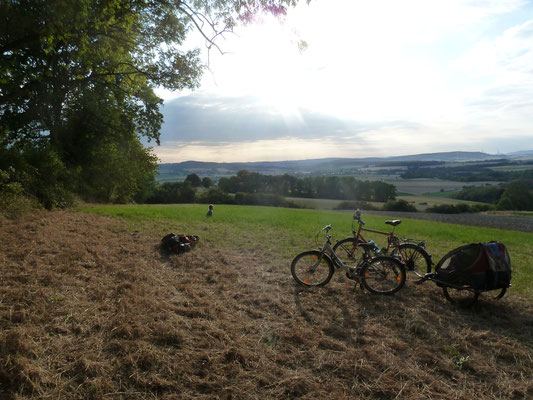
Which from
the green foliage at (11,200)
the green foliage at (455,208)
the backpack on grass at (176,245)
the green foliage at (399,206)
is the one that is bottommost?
the green foliage at (455,208)

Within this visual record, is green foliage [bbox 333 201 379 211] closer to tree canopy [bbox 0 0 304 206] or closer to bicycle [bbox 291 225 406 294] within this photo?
tree canopy [bbox 0 0 304 206]

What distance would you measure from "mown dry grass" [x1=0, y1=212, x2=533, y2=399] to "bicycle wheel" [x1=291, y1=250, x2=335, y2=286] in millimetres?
239

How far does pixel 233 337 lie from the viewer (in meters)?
4.03

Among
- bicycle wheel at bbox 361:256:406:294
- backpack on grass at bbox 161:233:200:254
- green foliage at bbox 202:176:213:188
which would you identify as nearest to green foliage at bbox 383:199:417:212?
green foliage at bbox 202:176:213:188

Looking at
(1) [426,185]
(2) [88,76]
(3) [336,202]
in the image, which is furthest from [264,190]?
(1) [426,185]

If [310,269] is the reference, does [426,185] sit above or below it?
below

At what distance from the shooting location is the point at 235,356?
3574mm

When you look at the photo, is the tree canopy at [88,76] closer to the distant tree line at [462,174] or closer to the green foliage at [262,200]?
A: the green foliage at [262,200]

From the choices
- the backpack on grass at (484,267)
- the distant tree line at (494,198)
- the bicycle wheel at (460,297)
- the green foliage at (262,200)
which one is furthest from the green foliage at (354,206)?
the backpack on grass at (484,267)

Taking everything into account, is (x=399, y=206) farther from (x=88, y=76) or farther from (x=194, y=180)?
(x=88, y=76)

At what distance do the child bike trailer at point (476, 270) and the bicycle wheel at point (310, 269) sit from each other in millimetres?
2053

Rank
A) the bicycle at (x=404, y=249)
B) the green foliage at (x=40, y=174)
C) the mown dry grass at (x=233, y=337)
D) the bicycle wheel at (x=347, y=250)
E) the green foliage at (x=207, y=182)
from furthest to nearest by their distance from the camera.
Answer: the green foliage at (x=207, y=182) → the green foliage at (x=40, y=174) → the bicycle wheel at (x=347, y=250) → the bicycle at (x=404, y=249) → the mown dry grass at (x=233, y=337)

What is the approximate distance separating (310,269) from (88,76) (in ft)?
50.3

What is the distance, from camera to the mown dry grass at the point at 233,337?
3.11 metres
